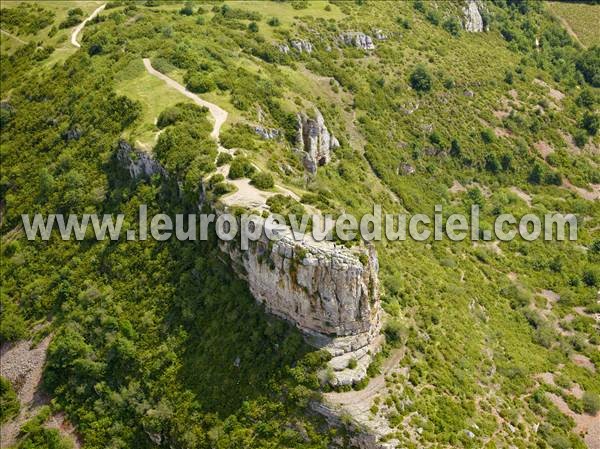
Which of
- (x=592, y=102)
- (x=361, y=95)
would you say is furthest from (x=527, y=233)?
(x=592, y=102)

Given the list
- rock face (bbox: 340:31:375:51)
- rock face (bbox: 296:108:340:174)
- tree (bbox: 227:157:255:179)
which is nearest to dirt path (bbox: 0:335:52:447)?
tree (bbox: 227:157:255:179)

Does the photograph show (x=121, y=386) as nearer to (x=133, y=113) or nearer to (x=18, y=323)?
(x=18, y=323)

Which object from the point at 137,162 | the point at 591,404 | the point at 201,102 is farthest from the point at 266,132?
the point at 591,404

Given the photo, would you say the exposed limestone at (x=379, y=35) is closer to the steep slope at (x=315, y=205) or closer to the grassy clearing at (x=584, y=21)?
the steep slope at (x=315, y=205)

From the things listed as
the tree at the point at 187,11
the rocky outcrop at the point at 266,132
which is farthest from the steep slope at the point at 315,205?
the tree at the point at 187,11

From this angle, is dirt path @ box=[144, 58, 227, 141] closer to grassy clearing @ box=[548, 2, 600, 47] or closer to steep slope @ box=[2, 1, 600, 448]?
steep slope @ box=[2, 1, 600, 448]

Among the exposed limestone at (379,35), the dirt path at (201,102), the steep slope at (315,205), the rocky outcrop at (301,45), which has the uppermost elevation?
the dirt path at (201,102)
